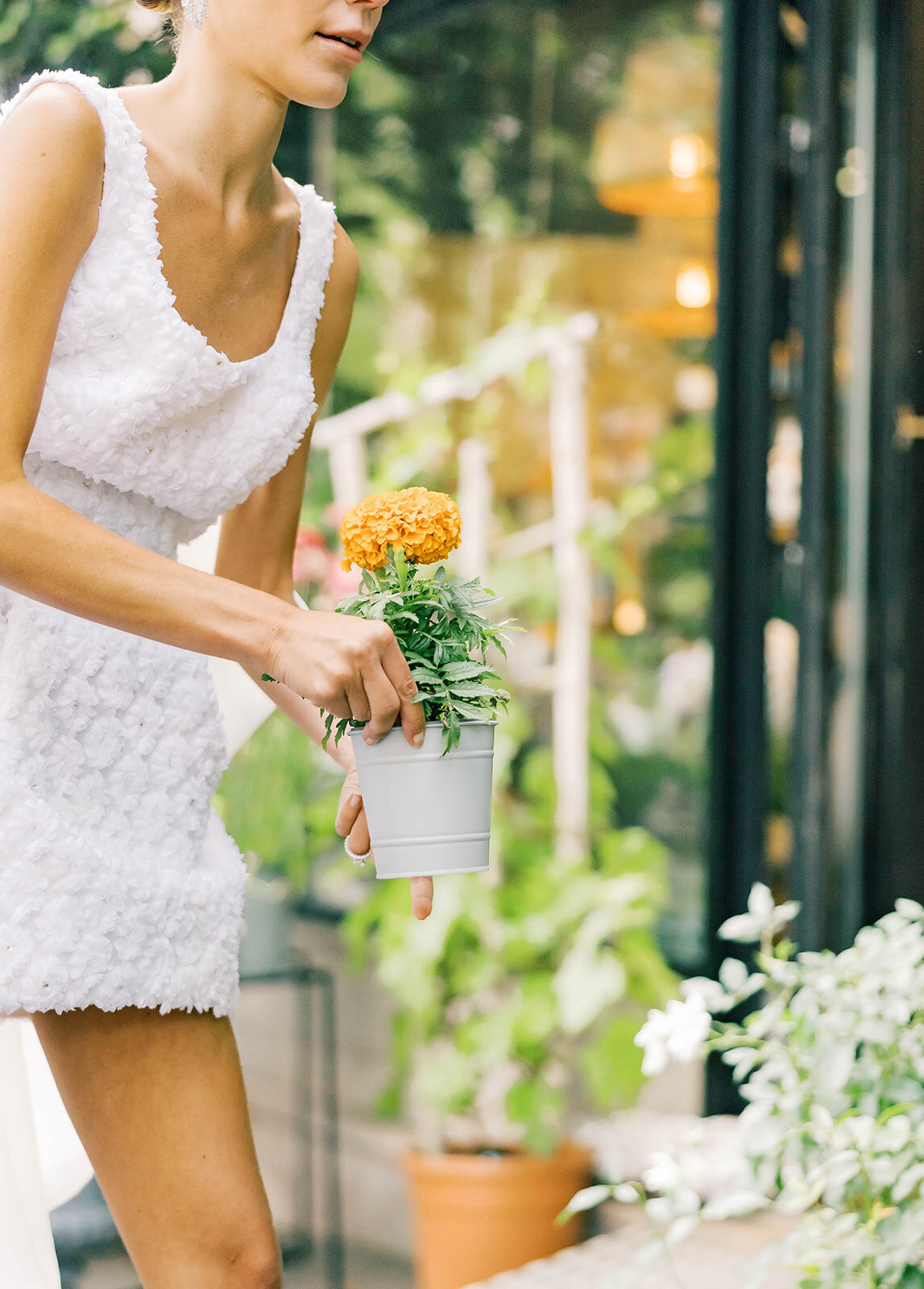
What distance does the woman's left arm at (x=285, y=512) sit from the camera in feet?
4.62

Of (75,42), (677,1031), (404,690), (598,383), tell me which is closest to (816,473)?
(598,383)

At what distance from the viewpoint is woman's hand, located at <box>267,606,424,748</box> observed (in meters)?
0.99

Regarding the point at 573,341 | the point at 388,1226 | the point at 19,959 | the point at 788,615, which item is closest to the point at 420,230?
the point at 573,341

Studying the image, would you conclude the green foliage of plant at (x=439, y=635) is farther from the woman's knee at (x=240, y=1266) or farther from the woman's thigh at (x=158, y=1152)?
the woman's knee at (x=240, y=1266)

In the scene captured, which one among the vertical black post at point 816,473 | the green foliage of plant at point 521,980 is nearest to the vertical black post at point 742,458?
the vertical black post at point 816,473

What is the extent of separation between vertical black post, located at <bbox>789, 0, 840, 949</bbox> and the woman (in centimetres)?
172

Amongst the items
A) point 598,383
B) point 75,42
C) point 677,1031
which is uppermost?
point 75,42

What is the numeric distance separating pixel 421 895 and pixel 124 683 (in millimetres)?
306

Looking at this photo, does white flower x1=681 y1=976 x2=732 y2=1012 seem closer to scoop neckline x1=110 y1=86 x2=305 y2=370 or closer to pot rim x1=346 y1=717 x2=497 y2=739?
pot rim x1=346 y1=717 x2=497 y2=739

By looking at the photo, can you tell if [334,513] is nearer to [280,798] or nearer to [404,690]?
[280,798]

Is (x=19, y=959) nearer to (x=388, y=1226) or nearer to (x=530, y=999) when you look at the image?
(x=530, y=999)

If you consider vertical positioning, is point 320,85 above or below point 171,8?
below

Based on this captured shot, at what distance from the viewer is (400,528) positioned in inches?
45.3

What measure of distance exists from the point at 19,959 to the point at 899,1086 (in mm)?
1007
